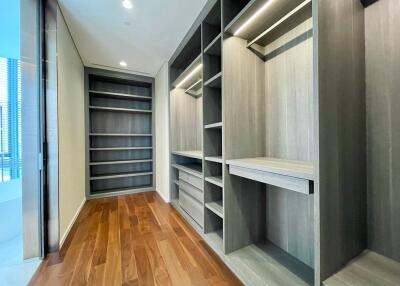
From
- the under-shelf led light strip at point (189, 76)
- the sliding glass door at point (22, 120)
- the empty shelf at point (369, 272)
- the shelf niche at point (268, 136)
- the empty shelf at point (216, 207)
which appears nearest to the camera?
the empty shelf at point (369, 272)

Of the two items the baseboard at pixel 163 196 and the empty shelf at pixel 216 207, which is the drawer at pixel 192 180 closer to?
the empty shelf at pixel 216 207

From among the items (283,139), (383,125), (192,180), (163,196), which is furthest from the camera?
(163,196)

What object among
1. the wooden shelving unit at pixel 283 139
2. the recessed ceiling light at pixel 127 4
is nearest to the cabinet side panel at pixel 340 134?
the wooden shelving unit at pixel 283 139

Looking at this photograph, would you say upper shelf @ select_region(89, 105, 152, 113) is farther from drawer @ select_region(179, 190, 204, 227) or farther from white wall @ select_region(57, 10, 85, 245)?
drawer @ select_region(179, 190, 204, 227)

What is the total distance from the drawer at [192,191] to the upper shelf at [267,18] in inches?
68.6

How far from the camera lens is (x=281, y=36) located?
5.14 feet

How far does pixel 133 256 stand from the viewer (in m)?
1.71

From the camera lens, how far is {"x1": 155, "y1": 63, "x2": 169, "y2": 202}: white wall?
3240mm

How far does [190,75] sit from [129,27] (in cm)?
96

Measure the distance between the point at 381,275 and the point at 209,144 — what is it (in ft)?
5.05

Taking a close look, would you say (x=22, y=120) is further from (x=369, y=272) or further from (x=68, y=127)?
(x=369, y=272)

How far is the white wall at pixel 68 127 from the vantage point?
1.99 m

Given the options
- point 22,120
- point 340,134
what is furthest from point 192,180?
point 22,120

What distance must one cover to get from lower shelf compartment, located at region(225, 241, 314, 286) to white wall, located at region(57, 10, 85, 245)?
189 centimetres
